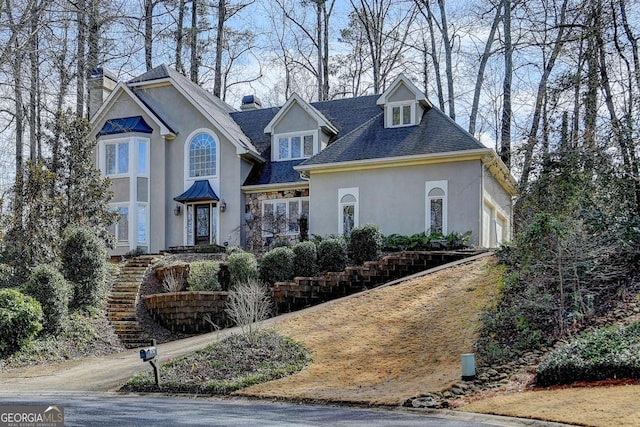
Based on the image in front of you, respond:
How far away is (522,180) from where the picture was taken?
15.2m

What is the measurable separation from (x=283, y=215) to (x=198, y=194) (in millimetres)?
3247

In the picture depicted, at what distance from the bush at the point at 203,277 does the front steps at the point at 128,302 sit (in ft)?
5.64

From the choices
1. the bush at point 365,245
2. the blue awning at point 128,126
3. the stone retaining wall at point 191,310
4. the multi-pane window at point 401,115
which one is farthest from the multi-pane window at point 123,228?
the multi-pane window at point 401,115

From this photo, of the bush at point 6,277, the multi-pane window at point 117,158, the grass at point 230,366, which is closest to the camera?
the grass at point 230,366

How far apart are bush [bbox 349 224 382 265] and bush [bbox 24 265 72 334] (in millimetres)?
7820

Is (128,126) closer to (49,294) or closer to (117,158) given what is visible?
(117,158)

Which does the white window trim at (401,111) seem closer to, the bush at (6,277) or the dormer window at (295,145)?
the dormer window at (295,145)

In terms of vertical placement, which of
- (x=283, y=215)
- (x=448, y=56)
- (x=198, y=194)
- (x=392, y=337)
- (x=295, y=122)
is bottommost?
(x=392, y=337)

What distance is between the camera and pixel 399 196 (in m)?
22.3

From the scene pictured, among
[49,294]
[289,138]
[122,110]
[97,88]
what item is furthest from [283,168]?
[49,294]

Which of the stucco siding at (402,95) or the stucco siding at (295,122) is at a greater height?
the stucco siding at (402,95)

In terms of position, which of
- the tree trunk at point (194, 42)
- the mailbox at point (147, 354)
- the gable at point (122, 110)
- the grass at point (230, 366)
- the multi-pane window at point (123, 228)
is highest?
the tree trunk at point (194, 42)

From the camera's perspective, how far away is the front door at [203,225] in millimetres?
25281

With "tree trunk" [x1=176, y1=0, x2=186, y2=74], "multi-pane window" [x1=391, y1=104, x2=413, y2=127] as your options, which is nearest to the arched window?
"multi-pane window" [x1=391, y1=104, x2=413, y2=127]
